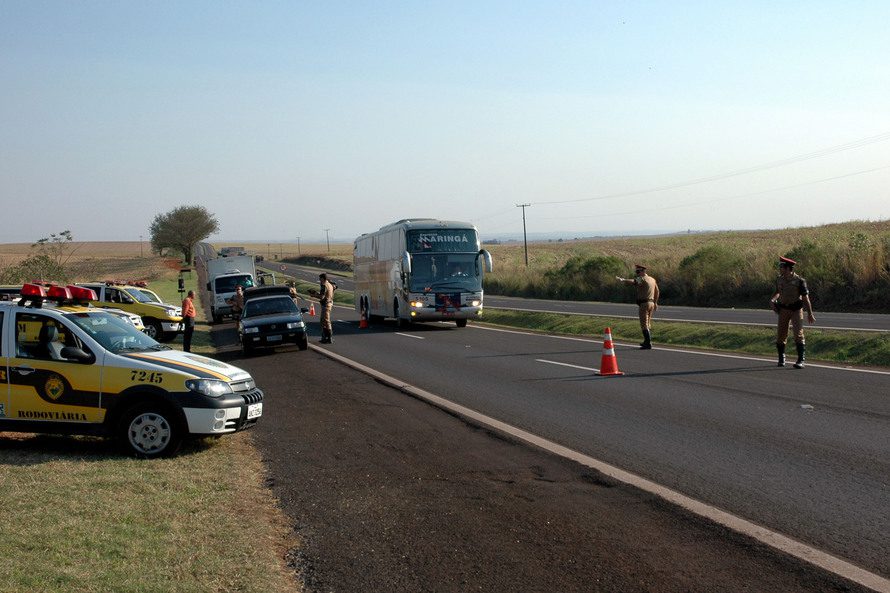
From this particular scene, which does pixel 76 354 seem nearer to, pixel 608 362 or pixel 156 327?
pixel 608 362

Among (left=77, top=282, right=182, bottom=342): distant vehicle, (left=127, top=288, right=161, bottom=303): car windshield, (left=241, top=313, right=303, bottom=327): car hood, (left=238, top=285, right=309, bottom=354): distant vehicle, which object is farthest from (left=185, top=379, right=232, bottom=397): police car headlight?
(left=127, top=288, right=161, bottom=303): car windshield

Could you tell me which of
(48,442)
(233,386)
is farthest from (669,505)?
(48,442)

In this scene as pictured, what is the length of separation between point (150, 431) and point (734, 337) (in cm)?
1601

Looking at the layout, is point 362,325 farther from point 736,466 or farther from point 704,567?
point 704,567

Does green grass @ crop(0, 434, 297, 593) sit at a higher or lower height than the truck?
lower

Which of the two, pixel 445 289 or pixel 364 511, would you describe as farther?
pixel 445 289

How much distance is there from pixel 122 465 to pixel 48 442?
195cm

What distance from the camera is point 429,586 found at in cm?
526

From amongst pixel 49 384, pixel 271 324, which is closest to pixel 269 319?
pixel 271 324

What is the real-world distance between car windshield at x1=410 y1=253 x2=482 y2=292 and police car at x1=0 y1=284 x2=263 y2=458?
771 inches

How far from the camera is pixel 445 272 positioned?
2941cm

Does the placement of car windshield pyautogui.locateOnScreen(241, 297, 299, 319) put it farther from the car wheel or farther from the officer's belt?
the officer's belt

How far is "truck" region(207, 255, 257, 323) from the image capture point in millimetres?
39625

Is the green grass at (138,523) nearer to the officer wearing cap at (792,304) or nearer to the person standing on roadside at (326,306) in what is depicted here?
the officer wearing cap at (792,304)
